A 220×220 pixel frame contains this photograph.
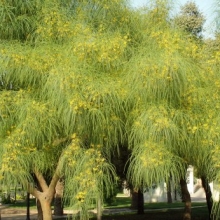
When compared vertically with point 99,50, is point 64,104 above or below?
Answer: below

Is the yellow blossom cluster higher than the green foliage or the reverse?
higher

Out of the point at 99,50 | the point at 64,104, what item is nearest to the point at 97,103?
the point at 64,104

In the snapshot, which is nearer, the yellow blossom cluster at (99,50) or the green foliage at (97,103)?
the green foliage at (97,103)

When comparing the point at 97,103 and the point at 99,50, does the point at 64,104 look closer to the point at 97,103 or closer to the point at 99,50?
the point at 97,103

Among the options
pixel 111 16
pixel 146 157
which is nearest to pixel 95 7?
pixel 111 16

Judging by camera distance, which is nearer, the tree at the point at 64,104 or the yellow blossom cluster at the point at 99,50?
the tree at the point at 64,104

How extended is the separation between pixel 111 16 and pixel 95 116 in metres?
2.56

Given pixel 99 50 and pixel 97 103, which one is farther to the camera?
pixel 99 50

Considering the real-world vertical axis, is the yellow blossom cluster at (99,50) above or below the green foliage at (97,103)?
above

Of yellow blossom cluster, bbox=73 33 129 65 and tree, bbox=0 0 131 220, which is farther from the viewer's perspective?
yellow blossom cluster, bbox=73 33 129 65

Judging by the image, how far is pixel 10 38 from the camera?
1012 centimetres

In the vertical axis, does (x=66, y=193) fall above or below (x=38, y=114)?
below

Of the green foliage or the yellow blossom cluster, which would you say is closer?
the green foliage

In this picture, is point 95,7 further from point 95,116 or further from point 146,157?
point 146,157
